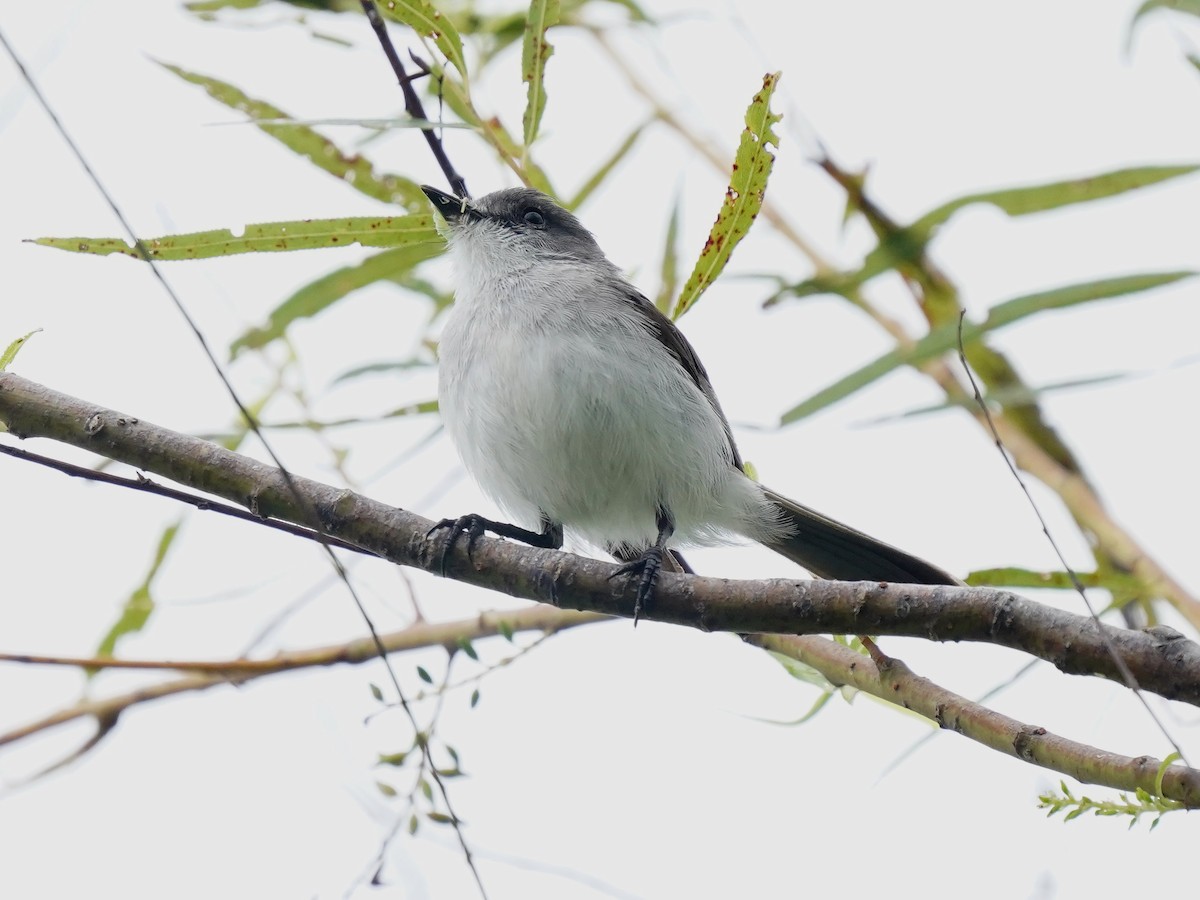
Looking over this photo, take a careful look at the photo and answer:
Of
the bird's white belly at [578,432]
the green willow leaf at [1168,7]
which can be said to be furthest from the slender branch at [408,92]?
the green willow leaf at [1168,7]

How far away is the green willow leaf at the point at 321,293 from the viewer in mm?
3074

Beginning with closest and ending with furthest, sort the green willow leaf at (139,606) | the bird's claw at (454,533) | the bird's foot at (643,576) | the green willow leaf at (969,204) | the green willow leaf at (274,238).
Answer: the bird's foot at (643,576) → the bird's claw at (454,533) → the green willow leaf at (274,238) → the green willow leaf at (969,204) → the green willow leaf at (139,606)

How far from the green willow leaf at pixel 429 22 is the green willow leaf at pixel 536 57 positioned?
14 cm

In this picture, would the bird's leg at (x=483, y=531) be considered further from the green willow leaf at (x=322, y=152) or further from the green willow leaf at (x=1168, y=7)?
the green willow leaf at (x=1168, y=7)

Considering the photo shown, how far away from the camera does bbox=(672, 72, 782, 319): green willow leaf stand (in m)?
2.32

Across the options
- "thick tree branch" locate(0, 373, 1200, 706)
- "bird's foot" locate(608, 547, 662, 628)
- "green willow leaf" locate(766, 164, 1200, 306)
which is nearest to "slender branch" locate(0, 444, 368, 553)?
"thick tree branch" locate(0, 373, 1200, 706)

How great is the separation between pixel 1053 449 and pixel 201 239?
6.12ft

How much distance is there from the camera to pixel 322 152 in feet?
9.39

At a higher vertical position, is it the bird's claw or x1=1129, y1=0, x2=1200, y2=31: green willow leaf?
x1=1129, y1=0, x2=1200, y2=31: green willow leaf

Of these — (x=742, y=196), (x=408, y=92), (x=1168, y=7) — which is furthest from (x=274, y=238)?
(x=1168, y=7)

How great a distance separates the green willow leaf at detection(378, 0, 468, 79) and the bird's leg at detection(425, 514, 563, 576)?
37.3 inches

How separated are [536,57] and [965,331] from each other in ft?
3.54

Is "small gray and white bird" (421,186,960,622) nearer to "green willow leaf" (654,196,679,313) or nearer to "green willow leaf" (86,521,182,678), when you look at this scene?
→ "green willow leaf" (654,196,679,313)

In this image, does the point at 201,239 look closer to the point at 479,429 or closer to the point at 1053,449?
the point at 479,429
